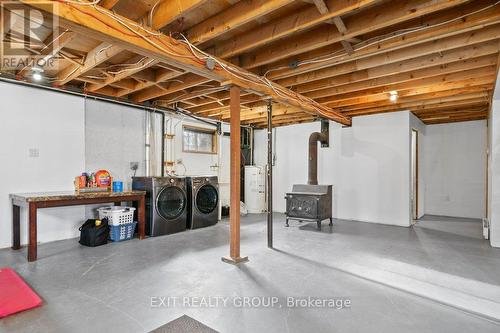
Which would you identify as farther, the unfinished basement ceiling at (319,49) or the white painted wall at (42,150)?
the white painted wall at (42,150)

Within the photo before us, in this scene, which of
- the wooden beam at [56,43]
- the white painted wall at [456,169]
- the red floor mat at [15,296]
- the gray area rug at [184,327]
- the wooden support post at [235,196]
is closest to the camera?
the gray area rug at [184,327]

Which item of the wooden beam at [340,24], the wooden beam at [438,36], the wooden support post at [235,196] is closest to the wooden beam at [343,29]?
the wooden beam at [340,24]

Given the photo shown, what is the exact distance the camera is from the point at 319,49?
11.4 feet

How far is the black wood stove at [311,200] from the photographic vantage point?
209 inches

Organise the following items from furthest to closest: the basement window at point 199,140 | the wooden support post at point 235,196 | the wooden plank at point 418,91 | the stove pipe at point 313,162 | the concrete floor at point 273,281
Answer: the basement window at point 199,140 → the stove pipe at point 313,162 → the wooden plank at point 418,91 → the wooden support post at point 235,196 → the concrete floor at point 273,281

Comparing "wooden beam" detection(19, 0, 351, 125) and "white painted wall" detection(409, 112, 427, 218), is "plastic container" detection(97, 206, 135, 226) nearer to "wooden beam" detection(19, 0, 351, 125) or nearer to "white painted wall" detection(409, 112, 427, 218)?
"wooden beam" detection(19, 0, 351, 125)

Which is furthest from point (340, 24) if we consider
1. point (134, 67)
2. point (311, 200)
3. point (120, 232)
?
point (120, 232)

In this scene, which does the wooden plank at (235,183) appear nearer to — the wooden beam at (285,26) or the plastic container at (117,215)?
the wooden beam at (285,26)

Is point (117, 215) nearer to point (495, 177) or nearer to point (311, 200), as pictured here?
point (311, 200)

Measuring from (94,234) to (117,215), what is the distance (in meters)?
0.42

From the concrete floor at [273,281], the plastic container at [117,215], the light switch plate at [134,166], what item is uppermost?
the light switch plate at [134,166]

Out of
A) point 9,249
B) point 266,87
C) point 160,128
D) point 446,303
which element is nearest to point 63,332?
point 9,249

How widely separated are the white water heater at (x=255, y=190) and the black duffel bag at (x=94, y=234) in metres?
3.93

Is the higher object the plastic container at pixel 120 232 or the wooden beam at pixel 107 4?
the wooden beam at pixel 107 4
